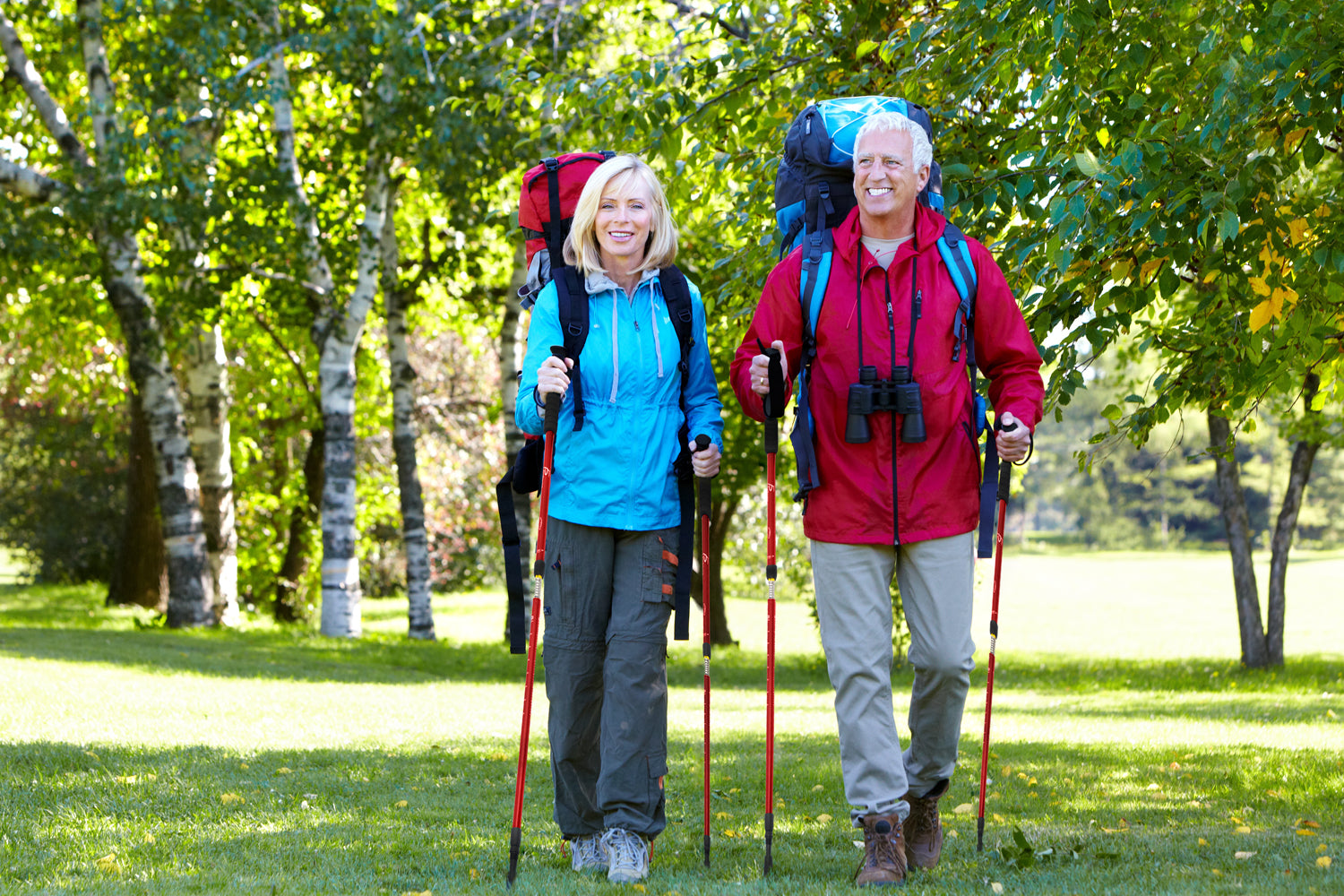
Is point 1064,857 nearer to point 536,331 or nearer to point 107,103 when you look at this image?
point 536,331

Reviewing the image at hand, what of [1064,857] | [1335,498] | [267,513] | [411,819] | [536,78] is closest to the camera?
[1064,857]

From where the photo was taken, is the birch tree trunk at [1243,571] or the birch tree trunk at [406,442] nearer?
the birch tree trunk at [1243,571]

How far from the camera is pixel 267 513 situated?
24.0m

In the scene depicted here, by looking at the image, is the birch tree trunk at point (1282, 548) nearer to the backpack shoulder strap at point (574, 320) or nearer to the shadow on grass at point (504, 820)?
the shadow on grass at point (504, 820)

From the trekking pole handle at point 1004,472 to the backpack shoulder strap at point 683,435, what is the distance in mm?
1025

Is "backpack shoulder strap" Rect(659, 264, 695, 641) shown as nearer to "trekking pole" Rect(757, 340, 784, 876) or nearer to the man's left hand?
"trekking pole" Rect(757, 340, 784, 876)

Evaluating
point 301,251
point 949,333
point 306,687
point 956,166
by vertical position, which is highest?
point 301,251

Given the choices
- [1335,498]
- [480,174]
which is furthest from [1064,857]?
[1335,498]

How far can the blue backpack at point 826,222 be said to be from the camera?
424 centimetres

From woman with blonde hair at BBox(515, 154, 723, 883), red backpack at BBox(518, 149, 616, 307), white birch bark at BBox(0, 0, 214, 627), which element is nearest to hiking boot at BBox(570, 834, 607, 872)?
woman with blonde hair at BBox(515, 154, 723, 883)

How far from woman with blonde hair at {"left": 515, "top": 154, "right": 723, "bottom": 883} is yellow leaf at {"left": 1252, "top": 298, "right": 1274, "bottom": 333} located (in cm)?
259

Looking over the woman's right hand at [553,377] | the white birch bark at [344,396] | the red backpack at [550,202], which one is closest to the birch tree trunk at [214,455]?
the white birch bark at [344,396]

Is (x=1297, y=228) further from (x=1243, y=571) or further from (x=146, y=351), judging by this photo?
(x=146, y=351)

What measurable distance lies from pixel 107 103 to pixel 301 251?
8.55ft
